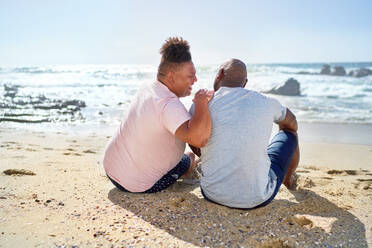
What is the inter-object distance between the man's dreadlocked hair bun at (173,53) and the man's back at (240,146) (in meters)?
0.45

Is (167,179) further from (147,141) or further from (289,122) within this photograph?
(289,122)

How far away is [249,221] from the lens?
279 cm

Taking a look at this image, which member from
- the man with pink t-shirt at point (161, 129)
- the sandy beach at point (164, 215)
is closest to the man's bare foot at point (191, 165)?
the sandy beach at point (164, 215)

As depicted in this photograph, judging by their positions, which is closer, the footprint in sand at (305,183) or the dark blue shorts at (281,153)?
the dark blue shorts at (281,153)

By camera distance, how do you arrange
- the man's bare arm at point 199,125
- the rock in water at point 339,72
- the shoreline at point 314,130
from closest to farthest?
1. the man's bare arm at point 199,125
2. the shoreline at point 314,130
3. the rock in water at point 339,72

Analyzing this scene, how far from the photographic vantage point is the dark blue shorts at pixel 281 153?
3.08 meters

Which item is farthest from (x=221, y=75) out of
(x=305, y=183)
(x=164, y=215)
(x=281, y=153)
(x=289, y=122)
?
(x=305, y=183)

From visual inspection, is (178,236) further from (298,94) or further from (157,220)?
(298,94)

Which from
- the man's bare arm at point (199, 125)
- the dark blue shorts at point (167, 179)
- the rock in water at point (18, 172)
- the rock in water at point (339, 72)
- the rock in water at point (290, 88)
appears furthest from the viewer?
the rock in water at point (339, 72)

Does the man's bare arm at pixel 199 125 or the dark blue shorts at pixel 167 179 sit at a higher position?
the man's bare arm at pixel 199 125

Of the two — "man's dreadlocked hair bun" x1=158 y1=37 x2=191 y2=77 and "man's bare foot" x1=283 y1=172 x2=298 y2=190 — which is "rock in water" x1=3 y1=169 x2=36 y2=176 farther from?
"man's bare foot" x1=283 y1=172 x2=298 y2=190

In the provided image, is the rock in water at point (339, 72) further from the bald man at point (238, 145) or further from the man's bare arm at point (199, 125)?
the man's bare arm at point (199, 125)

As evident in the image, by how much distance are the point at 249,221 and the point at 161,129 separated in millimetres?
1054

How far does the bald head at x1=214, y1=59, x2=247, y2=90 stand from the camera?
2.89m
